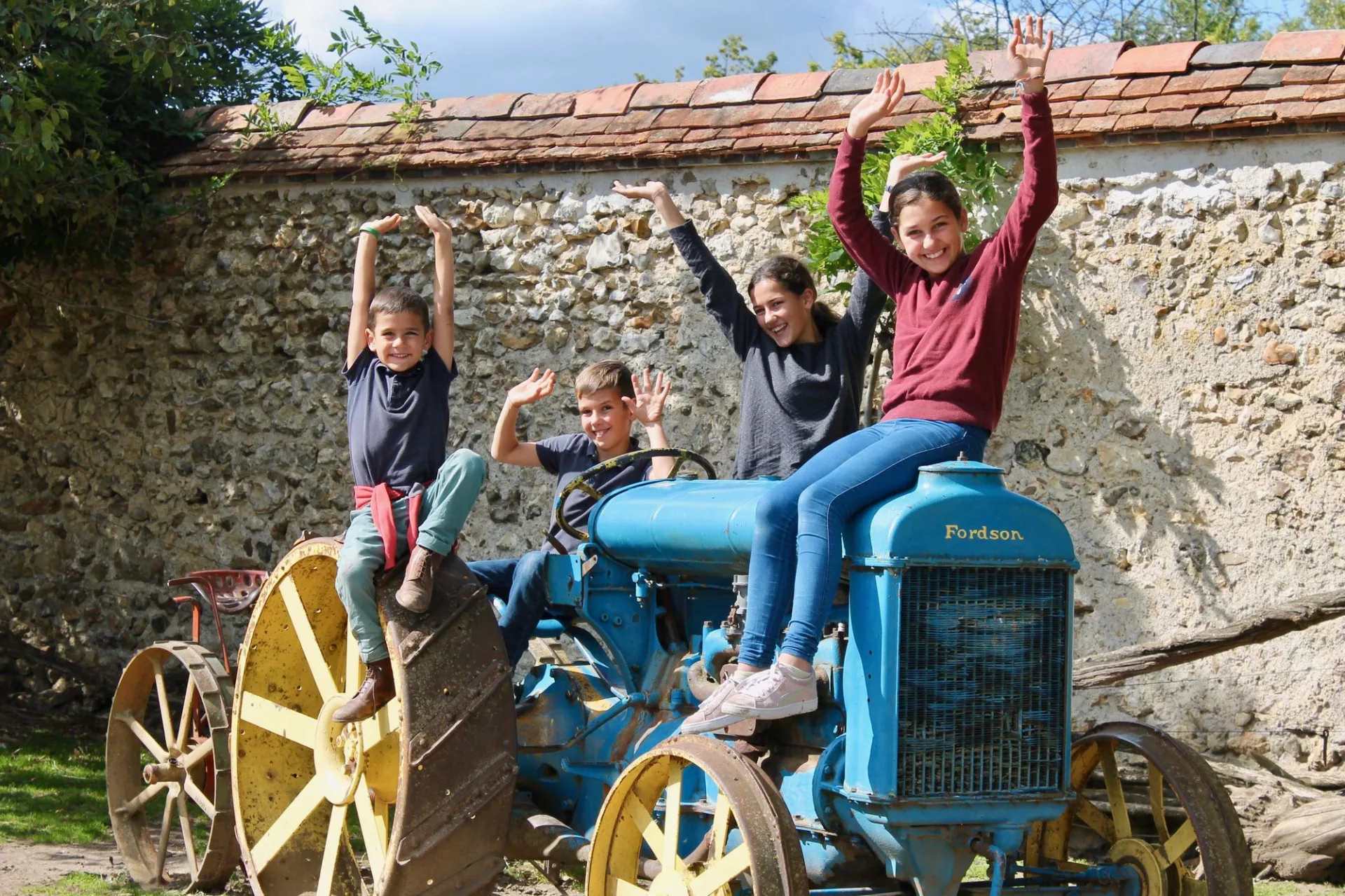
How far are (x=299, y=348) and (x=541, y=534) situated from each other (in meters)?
1.73

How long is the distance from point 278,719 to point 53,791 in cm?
263

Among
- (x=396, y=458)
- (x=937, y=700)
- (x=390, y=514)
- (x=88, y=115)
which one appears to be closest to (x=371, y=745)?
(x=390, y=514)

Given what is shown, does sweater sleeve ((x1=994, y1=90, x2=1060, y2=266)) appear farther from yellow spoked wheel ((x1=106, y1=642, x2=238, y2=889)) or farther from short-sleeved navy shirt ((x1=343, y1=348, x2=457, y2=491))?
yellow spoked wheel ((x1=106, y1=642, x2=238, y2=889))

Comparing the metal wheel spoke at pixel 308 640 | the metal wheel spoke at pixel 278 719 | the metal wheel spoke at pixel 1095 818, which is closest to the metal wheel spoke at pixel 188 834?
the metal wheel spoke at pixel 278 719

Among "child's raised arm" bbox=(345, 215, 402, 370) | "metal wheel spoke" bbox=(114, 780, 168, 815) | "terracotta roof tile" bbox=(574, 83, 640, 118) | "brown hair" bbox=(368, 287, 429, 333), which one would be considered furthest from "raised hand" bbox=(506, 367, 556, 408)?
"terracotta roof tile" bbox=(574, 83, 640, 118)

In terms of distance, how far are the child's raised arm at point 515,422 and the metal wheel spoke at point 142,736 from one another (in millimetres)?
1594

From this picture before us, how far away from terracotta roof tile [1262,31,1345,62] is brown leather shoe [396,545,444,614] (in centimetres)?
415

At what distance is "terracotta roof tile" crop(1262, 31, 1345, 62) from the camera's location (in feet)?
19.6

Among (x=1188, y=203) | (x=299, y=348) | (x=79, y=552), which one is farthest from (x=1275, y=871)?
(x=79, y=552)

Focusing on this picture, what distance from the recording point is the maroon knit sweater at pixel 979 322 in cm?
370

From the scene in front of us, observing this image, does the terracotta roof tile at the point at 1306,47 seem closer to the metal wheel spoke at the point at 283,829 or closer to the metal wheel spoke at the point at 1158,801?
the metal wheel spoke at the point at 1158,801

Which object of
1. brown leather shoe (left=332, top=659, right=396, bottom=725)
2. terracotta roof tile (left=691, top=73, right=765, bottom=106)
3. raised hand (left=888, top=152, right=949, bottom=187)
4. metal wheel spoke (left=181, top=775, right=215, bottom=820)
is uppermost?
terracotta roof tile (left=691, top=73, right=765, bottom=106)

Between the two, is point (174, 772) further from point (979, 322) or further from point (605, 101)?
point (605, 101)

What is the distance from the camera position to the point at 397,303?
4.57 m
